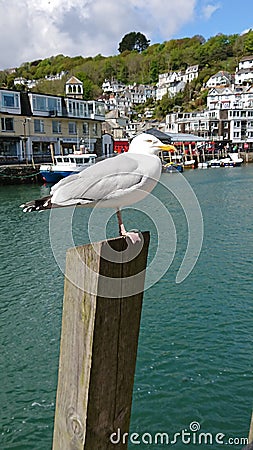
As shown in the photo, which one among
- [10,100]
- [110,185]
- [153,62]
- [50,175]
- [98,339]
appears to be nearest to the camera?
[98,339]

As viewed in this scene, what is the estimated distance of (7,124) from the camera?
159 feet

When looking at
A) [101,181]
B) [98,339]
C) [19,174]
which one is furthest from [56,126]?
[98,339]

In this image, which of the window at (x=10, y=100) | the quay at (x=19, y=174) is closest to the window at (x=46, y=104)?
the window at (x=10, y=100)

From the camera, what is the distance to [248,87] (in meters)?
132

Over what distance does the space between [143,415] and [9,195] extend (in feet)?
99.5

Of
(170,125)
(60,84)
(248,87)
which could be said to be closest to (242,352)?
(60,84)

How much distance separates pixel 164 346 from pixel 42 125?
48017 mm

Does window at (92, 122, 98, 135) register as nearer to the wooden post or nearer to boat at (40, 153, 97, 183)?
boat at (40, 153, 97, 183)

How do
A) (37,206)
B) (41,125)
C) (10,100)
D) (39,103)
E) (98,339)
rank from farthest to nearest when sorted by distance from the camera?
(41,125)
(39,103)
(10,100)
(37,206)
(98,339)

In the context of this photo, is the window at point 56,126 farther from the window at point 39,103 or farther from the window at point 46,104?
the window at point 39,103

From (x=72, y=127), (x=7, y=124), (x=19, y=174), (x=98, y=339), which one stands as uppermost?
(x=72, y=127)

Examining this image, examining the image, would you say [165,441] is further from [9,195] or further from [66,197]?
[9,195]

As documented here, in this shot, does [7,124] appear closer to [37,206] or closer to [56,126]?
[56,126]

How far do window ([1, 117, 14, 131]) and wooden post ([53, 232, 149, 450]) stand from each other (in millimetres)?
49375
